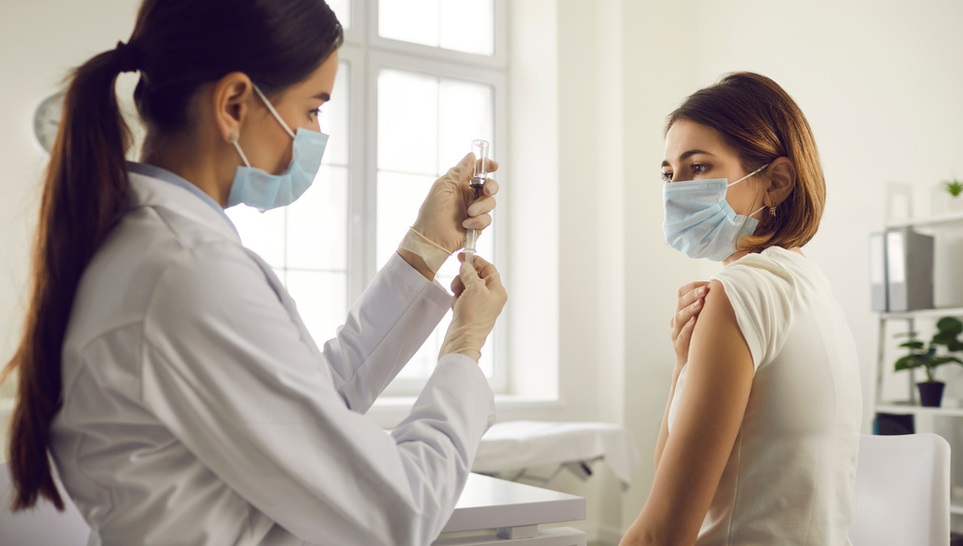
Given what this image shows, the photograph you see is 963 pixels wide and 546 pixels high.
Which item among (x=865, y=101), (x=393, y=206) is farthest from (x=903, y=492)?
(x=393, y=206)

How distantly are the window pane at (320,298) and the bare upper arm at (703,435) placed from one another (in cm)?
321

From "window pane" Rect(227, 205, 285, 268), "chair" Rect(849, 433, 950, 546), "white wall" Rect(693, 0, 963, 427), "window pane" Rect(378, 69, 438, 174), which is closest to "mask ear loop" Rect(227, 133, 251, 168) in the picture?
"chair" Rect(849, 433, 950, 546)

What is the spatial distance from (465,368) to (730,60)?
155 inches

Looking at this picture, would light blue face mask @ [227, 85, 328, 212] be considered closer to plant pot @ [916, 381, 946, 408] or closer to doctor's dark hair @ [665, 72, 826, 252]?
doctor's dark hair @ [665, 72, 826, 252]

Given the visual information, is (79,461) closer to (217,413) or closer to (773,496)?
(217,413)

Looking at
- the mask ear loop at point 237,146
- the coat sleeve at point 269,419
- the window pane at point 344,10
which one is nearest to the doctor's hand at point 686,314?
the coat sleeve at point 269,419

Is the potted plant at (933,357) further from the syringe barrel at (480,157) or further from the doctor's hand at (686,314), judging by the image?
the syringe barrel at (480,157)

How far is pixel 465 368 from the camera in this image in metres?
1.01

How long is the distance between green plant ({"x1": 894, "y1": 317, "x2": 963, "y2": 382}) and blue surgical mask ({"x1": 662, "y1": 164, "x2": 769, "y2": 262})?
1.88m

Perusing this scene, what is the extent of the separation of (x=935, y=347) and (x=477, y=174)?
7.72 feet

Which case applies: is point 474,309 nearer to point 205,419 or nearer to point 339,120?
point 205,419

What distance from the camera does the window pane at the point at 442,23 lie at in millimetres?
4555

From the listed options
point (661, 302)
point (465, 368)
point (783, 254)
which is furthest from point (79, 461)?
point (661, 302)

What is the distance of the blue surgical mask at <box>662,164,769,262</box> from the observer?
1.45 metres
